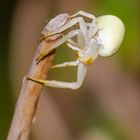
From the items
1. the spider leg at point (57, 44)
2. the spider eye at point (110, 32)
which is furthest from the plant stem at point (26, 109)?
the spider eye at point (110, 32)

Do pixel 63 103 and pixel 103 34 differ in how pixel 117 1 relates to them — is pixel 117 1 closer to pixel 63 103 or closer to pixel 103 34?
pixel 63 103

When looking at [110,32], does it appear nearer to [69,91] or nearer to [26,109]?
[26,109]

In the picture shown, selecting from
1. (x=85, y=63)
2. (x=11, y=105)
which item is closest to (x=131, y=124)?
(x=11, y=105)

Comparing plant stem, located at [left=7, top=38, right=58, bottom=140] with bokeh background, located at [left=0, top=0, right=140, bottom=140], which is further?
bokeh background, located at [left=0, top=0, right=140, bottom=140]

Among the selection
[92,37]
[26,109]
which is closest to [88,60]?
[92,37]

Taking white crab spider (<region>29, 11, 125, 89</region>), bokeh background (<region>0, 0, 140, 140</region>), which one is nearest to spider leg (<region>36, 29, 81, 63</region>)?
white crab spider (<region>29, 11, 125, 89</region>)

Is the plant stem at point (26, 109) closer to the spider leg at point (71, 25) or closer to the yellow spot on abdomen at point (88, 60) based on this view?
the spider leg at point (71, 25)

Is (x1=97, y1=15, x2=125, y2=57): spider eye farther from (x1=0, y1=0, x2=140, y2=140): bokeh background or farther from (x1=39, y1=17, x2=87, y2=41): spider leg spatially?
(x1=0, y1=0, x2=140, y2=140): bokeh background
